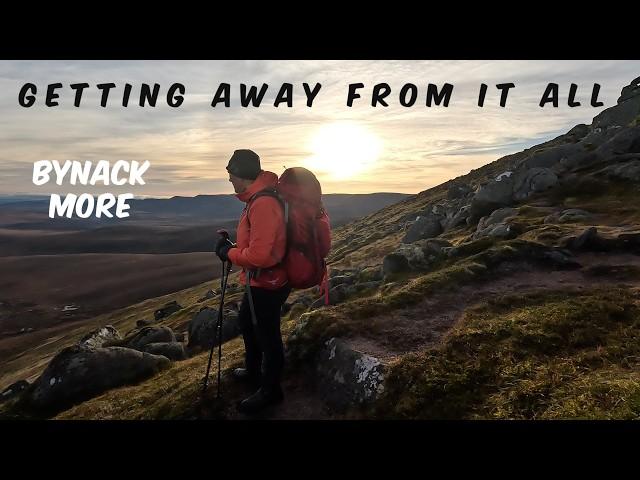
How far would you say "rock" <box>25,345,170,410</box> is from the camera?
1380cm

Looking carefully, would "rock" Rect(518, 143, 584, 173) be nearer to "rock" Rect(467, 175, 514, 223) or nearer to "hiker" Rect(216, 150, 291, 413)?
"rock" Rect(467, 175, 514, 223)

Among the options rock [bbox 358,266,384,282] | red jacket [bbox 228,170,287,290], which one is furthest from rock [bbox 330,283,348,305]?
red jacket [bbox 228,170,287,290]

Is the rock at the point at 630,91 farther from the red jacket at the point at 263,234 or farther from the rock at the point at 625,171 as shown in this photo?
the red jacket at the point at 263,234

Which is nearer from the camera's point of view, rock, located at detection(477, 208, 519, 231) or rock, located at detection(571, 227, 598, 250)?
rock, located at detection(571, 227, 598, 250)

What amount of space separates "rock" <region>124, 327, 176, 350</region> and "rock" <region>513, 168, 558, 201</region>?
34.2 meters

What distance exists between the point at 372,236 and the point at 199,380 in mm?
80493

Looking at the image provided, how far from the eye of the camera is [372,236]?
298 ft

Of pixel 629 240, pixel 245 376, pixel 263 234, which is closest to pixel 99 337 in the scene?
pixel 245 376

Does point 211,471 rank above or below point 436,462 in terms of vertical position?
below

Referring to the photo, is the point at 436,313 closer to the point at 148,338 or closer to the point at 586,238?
the point at 586,238

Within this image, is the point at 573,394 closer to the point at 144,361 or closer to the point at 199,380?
the point at 199,380

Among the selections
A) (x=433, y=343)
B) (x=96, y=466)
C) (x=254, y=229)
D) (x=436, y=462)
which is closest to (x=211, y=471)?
(x=96, y=466)

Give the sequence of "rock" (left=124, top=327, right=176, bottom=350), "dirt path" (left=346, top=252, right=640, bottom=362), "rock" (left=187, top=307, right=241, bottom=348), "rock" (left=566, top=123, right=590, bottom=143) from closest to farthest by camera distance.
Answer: "dirt path" (left=346, top=252, right=640, bottom=362)
"rock" (left=124, top=327, right=176, bottom=350)
"rock" (left=187, top=307, right=241, bottom=348)
"rock" (left=566, top=123, right=590, bottom=143)

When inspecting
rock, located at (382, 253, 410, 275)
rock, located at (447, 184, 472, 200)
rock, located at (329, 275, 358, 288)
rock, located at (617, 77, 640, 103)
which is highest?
rock, located at (617, 77, 640, 103)
